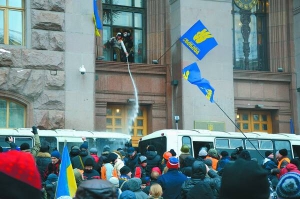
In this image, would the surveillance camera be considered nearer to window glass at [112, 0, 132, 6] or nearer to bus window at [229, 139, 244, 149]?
window glass at [112, 0, 132, 6]

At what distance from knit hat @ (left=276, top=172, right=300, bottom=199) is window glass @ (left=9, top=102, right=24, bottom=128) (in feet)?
58.9

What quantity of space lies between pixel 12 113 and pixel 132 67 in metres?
A: 5.47

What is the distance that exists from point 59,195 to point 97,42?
15.6m

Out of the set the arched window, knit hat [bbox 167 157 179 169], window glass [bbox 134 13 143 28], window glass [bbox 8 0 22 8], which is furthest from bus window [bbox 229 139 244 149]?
knit hat [bbox 167 157 179 169]

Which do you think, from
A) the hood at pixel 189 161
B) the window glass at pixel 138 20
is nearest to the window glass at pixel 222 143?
the window glass at pixel 138 20

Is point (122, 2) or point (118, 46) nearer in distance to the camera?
point (118, 46)

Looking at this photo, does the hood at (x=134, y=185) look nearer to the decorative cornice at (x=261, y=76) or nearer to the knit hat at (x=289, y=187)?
the knit hat at (x=289, y=187)

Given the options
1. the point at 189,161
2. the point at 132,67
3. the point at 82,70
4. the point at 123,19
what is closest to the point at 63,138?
the point at 82,70

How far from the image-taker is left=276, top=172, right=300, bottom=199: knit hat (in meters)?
4.02

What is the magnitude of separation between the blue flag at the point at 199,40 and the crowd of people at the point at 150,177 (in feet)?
26.6

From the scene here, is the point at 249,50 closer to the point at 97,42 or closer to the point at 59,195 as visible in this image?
the point at 97,42

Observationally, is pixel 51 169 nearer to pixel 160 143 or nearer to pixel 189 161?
pixel 189 161

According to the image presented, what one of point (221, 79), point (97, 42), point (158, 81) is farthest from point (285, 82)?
point (97, 42)

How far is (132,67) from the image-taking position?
24828mm
